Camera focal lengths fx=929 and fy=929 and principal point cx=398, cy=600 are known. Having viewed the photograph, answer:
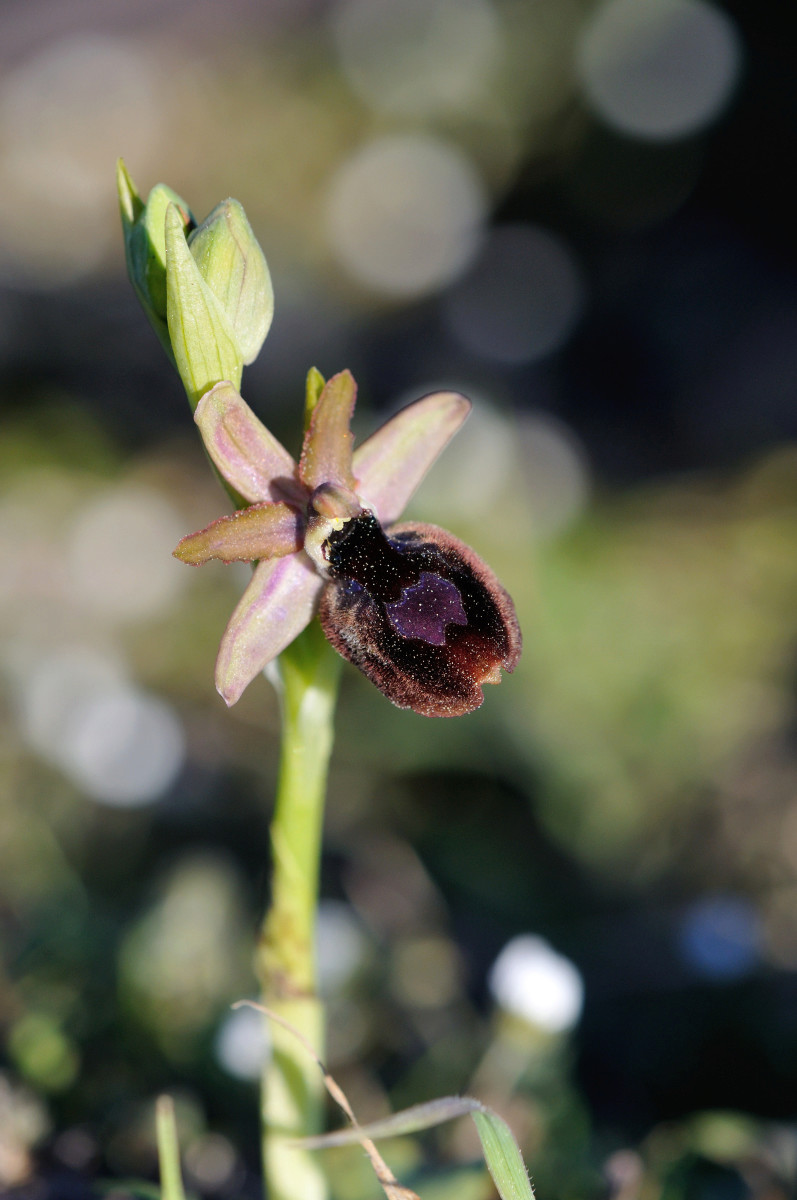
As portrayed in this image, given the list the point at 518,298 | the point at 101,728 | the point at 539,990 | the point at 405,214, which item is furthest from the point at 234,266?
the point at 405,214

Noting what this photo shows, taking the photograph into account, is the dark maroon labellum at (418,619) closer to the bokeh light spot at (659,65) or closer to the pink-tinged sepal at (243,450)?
the pink-tinged sepal at (243,450)

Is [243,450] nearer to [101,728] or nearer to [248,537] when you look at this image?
[248,537]

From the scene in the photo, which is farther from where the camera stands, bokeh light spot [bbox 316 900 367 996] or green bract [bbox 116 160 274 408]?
bokeh light spot [bbox 316 900 367 996]

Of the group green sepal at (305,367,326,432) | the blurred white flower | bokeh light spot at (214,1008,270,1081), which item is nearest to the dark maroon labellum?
green sepal at (305,367,326,432)

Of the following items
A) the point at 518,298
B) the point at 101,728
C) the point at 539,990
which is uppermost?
the point at 518,298

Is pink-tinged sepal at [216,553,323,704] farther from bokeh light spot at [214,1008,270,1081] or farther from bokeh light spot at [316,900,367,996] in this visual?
bokeh light spot at [316,900,367,996]

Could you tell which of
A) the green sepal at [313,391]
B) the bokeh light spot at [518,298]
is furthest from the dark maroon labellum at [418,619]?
the bokeh light spot at [518,298]
